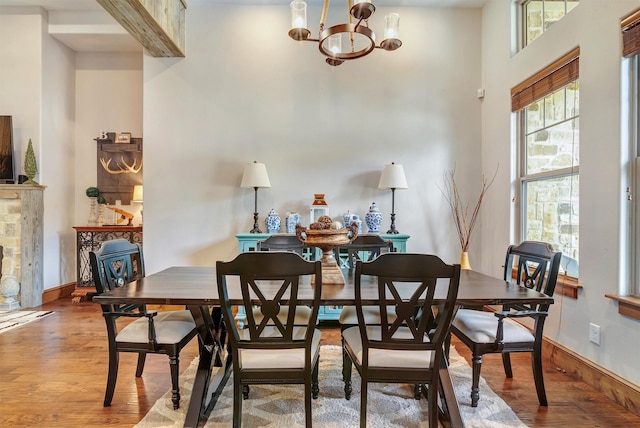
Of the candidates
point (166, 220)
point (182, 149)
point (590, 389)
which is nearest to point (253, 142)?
point (182, 149)

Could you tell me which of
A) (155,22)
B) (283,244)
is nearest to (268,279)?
(283,244)

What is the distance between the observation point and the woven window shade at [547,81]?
8.07ft

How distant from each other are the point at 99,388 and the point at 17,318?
218 cm

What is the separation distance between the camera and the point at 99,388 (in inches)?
84.7

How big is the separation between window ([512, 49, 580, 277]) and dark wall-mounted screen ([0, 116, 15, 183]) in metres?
5.44

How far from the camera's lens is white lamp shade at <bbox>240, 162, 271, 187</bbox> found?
349 centimetres

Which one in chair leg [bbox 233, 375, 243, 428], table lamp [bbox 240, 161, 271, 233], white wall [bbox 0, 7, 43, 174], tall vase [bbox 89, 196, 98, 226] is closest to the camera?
chair leg [bbox 233, 375, 243, 428]

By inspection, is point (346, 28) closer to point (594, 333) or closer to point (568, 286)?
point (568, 286)

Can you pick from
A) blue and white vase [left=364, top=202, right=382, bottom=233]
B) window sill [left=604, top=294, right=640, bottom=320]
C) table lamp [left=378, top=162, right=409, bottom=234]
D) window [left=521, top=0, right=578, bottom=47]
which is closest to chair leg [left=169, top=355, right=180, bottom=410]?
blue and white vase [left=364, top=202, right=382, bottom=233]

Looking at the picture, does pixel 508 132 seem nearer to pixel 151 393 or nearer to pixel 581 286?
pixel 581 286

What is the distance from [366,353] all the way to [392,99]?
3075 mm

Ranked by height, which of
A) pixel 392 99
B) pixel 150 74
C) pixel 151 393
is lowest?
pixel 151 393

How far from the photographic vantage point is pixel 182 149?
3836mm

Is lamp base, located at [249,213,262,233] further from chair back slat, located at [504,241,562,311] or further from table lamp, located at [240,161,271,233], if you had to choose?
chair back slat, located at [504,241,562,311]
